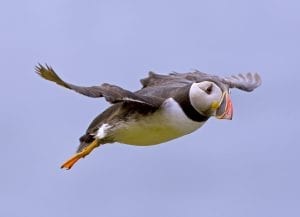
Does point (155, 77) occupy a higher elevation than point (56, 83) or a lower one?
higher

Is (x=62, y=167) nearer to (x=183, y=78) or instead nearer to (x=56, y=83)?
(x=56, y=83)

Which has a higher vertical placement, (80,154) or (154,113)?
(154,113)

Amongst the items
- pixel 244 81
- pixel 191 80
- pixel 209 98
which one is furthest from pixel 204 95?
pixel 244 81

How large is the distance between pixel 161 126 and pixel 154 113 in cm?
19

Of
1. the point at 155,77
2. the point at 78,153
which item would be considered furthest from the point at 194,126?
the point at 155,77

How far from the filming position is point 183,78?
60.8 ft

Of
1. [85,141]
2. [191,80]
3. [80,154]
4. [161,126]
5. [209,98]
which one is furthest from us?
[191,80]

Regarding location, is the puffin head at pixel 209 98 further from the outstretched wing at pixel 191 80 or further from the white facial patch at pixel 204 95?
the outstretched wing at pixel 191 80

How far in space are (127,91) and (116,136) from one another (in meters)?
0.69

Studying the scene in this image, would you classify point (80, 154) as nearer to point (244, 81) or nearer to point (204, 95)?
point (204, 95)

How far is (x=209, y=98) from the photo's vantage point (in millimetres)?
15680

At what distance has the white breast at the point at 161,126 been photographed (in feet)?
52.0

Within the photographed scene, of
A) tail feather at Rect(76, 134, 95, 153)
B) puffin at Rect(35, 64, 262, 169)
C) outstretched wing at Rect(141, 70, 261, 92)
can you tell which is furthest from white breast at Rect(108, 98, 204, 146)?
outstretched wing at Rect(141, 70, 261, 92)

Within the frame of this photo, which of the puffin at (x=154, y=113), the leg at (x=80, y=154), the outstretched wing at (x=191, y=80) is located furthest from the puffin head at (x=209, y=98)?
the outstretched wing at (x=191, y=80)
